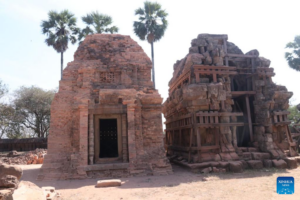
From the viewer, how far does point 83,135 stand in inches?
410

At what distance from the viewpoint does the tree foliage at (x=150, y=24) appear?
75.3 feet

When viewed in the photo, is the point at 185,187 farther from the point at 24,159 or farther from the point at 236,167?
the point at 24,159

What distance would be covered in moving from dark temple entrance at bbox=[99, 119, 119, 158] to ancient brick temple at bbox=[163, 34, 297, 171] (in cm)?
379

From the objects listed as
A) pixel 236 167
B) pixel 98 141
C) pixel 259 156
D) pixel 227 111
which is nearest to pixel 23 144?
pixel 98 141

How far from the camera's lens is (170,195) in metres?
7.17

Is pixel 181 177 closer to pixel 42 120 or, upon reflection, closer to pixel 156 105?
pixel 156 105

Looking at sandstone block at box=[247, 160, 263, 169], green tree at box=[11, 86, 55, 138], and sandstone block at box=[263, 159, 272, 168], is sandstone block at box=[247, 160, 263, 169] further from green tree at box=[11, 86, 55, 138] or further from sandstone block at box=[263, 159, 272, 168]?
green tree at box=[11, 86, 55, 138]

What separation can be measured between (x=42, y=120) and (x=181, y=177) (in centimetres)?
2486

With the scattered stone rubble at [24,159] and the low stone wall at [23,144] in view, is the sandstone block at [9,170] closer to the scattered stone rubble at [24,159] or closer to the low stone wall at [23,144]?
the scattered stone rubble at [24,159]

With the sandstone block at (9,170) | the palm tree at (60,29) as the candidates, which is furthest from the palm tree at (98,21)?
the sandstone block at (9,170)

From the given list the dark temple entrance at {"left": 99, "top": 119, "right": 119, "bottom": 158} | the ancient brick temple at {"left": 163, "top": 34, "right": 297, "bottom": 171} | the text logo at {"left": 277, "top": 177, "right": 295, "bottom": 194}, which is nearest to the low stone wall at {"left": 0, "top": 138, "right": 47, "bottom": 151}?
the dark temple entrance at {"left": 99, "top": 119, "right": 119, "bottom": 158}

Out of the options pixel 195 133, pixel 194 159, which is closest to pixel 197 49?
pixel 195 133

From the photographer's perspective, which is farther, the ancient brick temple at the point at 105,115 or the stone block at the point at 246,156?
the stone block at the point at 246,156

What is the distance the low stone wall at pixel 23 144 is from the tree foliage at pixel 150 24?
14566 millimetres
